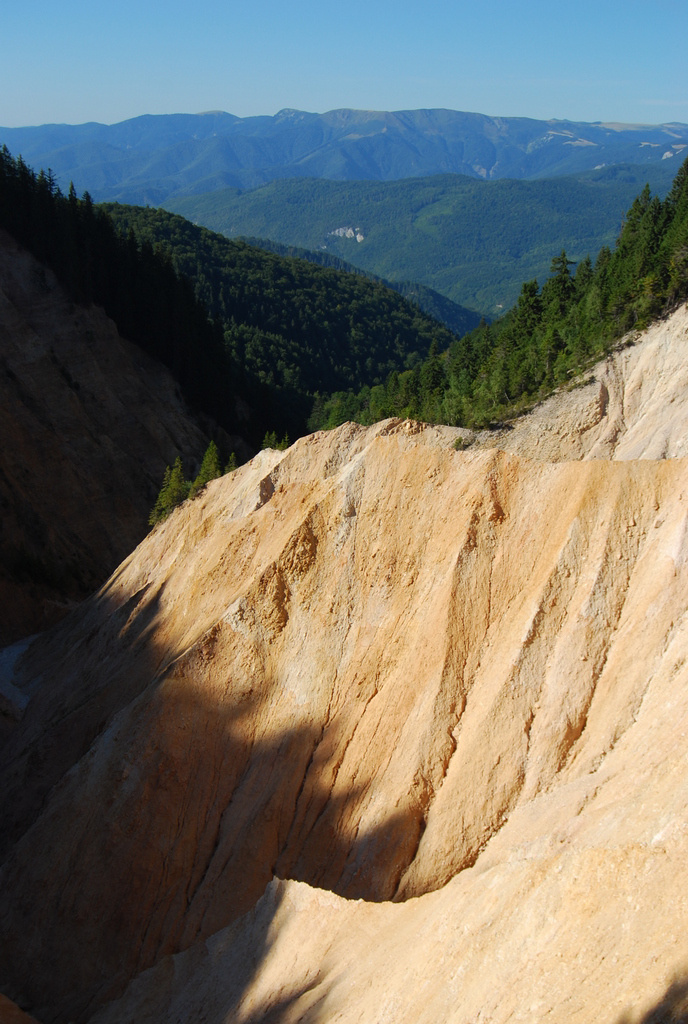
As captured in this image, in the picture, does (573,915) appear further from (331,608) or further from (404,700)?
(331,608)

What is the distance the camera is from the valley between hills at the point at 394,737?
12.3m

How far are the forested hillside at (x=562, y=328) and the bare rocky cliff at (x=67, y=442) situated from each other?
1636 centimetres

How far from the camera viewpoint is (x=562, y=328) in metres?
37.6

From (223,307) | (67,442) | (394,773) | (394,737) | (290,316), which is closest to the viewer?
(394,773)

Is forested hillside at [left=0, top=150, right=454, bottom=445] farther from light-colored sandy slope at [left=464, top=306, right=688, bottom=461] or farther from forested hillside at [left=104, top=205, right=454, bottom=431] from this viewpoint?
light-colored sandy slope at [left=464, top=306, right=688, bottom=461]

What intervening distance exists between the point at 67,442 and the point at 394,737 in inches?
1530

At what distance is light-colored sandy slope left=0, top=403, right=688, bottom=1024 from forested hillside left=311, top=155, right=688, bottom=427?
34.6 feet

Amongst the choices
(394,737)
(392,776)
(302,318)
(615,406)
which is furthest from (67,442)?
(302,318)

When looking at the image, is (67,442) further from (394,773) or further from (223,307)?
(223,307)

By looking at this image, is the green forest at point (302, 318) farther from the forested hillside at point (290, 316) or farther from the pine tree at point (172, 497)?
the pine tree at point (172, 497)

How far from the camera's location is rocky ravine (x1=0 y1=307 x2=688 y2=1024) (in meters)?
12.0

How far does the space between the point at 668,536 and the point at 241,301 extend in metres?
101

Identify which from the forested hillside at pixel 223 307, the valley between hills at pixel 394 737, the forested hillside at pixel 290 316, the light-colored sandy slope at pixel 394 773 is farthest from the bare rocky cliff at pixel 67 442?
the forested hillside at pixel 290 316

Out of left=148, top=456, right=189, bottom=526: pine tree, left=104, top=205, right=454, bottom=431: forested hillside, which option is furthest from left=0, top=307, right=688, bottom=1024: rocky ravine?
left=104, top=205, right=454, bottom=431: forested hillside
